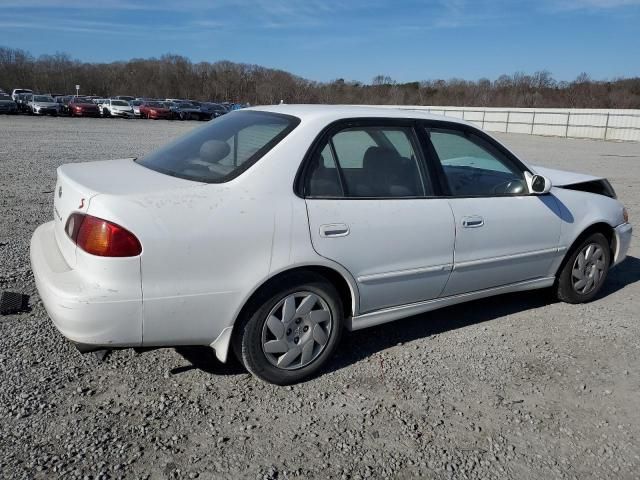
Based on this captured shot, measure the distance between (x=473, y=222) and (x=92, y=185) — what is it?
241 cm

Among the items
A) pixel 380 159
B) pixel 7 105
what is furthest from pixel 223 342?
pixel 7 105

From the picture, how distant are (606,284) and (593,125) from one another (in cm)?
3508

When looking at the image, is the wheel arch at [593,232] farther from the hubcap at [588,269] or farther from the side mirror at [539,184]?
the side mirror at [539,184]

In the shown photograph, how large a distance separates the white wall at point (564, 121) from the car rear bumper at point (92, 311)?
29457 mm

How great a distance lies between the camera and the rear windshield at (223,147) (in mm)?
3168

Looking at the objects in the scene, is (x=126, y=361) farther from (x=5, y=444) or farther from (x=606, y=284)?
(x=606, y=284)

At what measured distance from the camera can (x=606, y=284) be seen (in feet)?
18.0

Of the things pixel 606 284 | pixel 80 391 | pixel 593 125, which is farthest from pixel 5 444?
pixel 593 125

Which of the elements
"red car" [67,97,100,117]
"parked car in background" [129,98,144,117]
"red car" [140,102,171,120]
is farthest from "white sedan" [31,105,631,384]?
"parked car in background" [129,98,144,117]

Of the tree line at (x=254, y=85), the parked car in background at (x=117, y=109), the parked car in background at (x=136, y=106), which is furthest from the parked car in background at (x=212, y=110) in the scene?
the tree line at (x=254, y=85)

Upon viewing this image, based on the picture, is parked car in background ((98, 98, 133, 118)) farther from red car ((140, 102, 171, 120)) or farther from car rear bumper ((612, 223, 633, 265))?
car rear bumper ((612, 223, 633, 265))

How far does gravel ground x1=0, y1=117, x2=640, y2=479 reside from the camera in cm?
263

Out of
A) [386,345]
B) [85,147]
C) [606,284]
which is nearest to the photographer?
[386,345]

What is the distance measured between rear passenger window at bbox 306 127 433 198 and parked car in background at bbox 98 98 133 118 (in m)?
43.9
